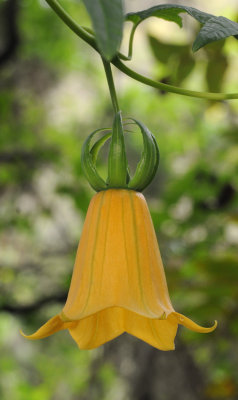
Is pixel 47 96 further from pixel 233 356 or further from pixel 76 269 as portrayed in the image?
pixel 76 269

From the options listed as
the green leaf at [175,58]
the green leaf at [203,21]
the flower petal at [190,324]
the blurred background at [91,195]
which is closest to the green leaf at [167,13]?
the green leaf at [203,21]

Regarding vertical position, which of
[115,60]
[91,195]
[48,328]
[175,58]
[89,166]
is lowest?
[91,195]

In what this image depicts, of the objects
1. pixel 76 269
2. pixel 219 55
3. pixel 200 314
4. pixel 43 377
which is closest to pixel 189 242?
pixel 200 314

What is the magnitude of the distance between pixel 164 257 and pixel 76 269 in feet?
4.65

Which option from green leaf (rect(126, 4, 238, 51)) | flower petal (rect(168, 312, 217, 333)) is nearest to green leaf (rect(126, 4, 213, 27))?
green leaf (rect(126, 4, 238, 51))

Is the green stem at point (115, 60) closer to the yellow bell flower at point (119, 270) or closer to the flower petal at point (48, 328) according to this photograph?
the yellow bell flower at point (119, 270)

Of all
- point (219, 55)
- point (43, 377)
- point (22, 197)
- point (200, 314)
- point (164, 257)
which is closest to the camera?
point (219, 55)

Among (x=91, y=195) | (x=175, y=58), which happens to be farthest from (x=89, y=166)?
(x=91, y=195)

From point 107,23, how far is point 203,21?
0.77 ft

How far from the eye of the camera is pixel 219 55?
1.48 m

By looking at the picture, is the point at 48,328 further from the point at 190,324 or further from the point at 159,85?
the point at 159,85

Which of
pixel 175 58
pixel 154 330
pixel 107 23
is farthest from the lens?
pixel 175 58

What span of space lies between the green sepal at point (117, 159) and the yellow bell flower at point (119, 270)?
11 millimetres

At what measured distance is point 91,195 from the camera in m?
2.32
